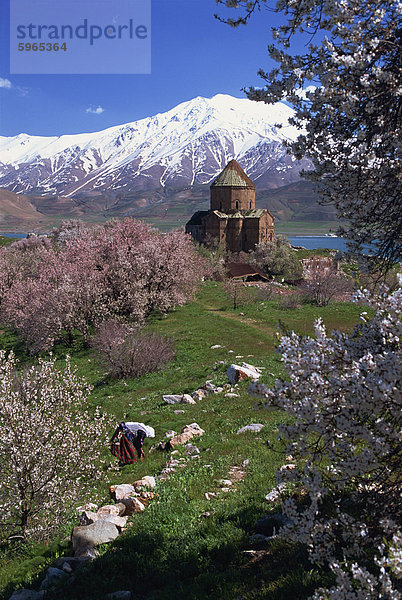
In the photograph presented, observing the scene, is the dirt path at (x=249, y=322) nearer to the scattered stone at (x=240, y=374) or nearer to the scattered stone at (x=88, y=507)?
the scattered stone at (x=240, y=374)

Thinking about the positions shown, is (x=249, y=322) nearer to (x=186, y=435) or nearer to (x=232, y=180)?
(x=186, y=435)

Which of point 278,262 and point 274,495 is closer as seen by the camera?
point 274,495

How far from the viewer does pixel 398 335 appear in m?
4.18

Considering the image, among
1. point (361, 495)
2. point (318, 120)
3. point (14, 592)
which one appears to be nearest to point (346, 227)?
point (318, 120)

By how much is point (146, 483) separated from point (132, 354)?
1383 cm

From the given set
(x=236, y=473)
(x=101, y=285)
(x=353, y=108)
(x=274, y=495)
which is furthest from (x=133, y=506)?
(x=101, y=285)

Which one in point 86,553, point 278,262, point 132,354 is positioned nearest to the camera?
point 86,553

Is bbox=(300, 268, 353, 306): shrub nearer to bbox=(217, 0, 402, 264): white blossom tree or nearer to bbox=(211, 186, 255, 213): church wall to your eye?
bbox=(217, 0, 402, 264): white blossom tree

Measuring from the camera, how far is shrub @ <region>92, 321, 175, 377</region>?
23828mm

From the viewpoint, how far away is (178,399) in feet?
60.7

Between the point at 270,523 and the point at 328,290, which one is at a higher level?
the point at 270,523

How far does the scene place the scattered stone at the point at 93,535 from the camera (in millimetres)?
8062

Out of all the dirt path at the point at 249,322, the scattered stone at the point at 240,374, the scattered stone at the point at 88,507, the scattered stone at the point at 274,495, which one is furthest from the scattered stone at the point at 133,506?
the dirt path at the point at 249,322

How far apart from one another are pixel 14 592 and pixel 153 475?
14.9 ft
